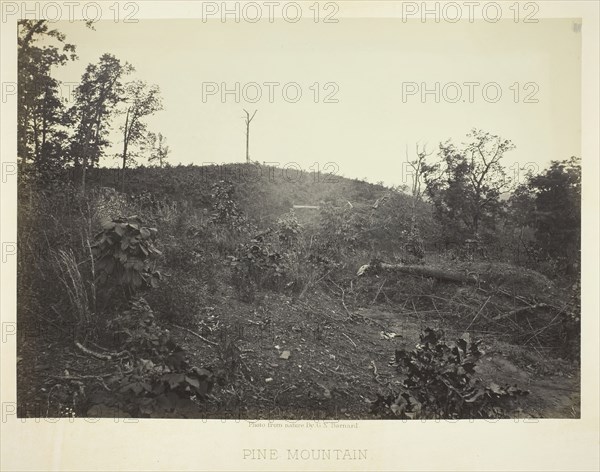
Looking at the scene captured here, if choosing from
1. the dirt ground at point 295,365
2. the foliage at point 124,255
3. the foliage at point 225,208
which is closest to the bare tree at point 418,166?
the dirt ground at point 295,365

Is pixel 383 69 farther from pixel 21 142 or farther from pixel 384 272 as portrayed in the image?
pixel 21 142

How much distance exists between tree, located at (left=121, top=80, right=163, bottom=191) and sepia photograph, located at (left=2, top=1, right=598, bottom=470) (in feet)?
0.06

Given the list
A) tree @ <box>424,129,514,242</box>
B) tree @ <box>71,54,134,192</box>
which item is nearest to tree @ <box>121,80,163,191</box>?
tree @ <box>71,54,134,192</box>

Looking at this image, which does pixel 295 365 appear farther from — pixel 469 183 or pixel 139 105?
pixel 139 105

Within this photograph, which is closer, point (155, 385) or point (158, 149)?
point (155, 385)

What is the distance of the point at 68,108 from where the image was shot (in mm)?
2928

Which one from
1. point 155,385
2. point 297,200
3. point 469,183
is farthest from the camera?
point 469,183

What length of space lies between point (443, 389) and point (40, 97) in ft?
12.5

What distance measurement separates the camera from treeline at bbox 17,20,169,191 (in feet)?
9.46

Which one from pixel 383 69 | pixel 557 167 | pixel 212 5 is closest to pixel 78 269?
pixel 212 5

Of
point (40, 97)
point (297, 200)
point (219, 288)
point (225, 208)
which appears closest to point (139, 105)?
point (40, 97)

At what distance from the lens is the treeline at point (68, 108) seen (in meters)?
2.88

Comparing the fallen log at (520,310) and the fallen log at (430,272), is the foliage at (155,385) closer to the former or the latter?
the fallen log at (430,272)

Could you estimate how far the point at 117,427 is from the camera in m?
2.79
